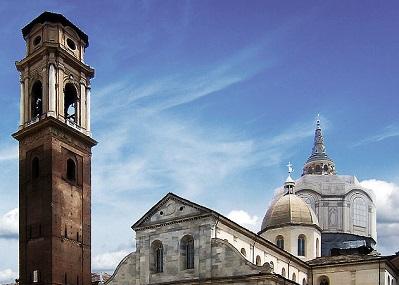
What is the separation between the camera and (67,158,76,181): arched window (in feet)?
123

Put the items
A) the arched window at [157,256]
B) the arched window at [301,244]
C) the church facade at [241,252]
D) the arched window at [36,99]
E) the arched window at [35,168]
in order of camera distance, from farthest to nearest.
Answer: the arched window at [301,244] < the arched window at [157,256] < the church facade at [241,252] < the arched window at [36,99] < the arched window at [35,168]

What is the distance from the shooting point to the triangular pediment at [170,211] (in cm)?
4034

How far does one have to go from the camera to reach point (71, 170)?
37.7m

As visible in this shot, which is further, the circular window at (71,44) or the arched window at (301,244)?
the arched window at (301,244)

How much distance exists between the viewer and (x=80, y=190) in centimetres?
3784

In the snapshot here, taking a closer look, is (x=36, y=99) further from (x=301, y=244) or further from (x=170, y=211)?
(x=301, y=244)

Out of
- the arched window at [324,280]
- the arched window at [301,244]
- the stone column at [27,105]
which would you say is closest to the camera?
the stone column at [27,105]

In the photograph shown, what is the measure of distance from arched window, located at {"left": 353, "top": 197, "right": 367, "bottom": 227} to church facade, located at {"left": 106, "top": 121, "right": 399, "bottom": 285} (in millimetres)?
5222

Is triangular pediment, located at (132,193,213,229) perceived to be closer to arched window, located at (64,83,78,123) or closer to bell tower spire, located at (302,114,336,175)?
arched window, located at (64,83,78,123)

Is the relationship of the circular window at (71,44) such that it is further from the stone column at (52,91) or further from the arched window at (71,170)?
the arched window at (71,170)

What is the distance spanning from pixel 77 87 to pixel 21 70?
382cm

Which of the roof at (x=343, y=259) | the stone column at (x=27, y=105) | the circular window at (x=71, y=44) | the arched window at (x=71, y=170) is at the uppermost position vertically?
the circular window at (x=71, y=44)

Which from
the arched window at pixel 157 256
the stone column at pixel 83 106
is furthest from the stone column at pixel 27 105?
the arched window at pixel 157 256

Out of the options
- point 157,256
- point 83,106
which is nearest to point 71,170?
point 83,106
